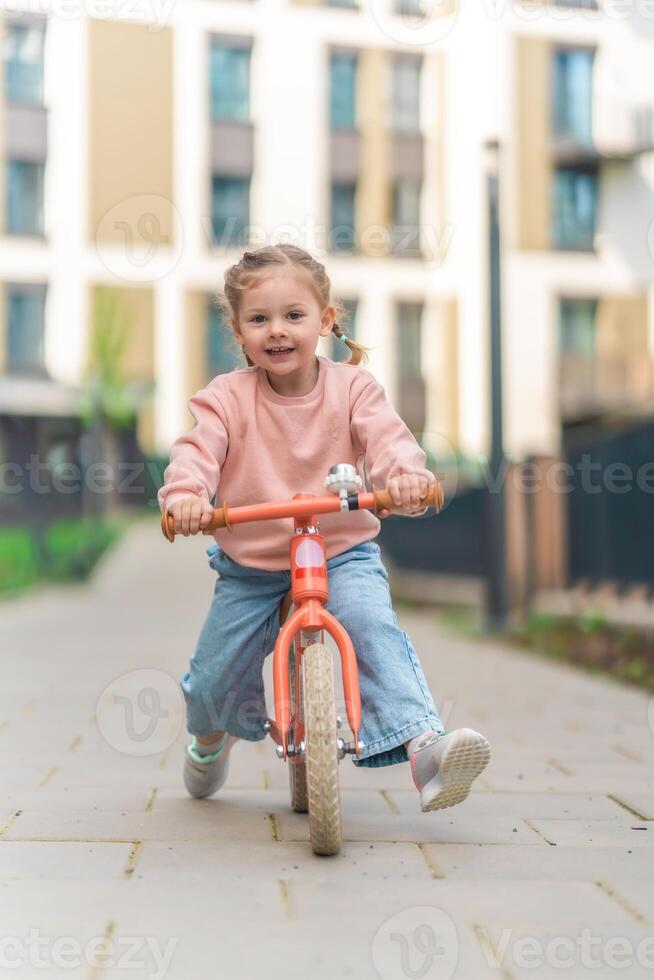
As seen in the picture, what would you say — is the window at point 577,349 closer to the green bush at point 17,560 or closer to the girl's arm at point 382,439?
the green bush at point 17,560

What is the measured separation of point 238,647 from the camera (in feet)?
8.99

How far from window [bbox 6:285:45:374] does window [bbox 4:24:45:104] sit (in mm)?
2721

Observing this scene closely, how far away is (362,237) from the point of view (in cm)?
1978

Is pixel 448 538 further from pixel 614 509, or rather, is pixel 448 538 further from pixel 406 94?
pixel 406 94

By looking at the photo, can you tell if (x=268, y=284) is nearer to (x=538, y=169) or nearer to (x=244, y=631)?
(x=244, y=631)

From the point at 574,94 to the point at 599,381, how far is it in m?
4.59

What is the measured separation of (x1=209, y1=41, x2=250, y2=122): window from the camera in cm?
1852

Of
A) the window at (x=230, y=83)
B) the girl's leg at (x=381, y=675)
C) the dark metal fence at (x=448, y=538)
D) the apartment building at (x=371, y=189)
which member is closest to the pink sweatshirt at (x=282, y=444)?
the girl's leg at (x=381, y=675)

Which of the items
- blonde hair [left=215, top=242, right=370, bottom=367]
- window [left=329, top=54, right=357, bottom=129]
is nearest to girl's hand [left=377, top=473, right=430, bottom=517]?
blonde hair [left=215, top=242, right=370, bottom=367]

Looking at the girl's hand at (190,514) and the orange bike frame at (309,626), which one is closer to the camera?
the girl's hand at (190,514)

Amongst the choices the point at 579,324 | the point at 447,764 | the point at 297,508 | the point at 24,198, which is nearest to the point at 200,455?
the point at 297,508

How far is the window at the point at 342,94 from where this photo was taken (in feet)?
62.7

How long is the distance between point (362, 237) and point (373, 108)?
6.63 feet

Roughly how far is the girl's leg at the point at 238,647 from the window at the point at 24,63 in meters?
14.6
